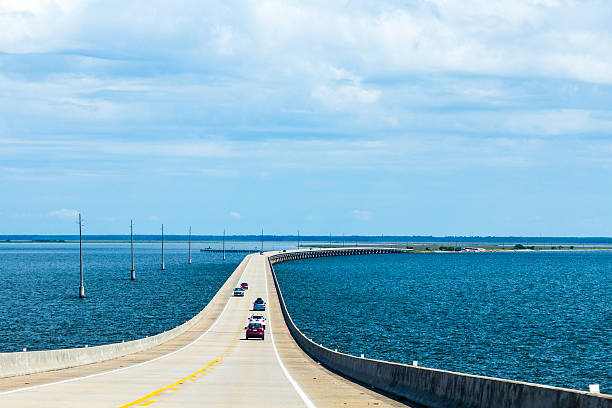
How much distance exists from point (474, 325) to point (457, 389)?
76.9 meters

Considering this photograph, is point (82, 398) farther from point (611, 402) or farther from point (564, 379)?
point (564, 379)

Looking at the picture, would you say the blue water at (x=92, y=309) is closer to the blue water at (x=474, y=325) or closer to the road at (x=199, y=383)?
the blue water at (x=474, y=325)

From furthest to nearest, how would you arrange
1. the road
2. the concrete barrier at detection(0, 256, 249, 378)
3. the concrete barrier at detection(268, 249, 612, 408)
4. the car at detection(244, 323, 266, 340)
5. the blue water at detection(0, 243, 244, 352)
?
the blue water at detection(0, 243, 244, 352), the car at detection(244, 323, 266, 340), the concrete barrier at detection(0, 256, 249, 378), the road, the concrete barrier at detection(268, 249, 612, 408)

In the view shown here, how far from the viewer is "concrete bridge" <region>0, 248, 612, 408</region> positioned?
1947 cm

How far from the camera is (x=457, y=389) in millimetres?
A: 20484

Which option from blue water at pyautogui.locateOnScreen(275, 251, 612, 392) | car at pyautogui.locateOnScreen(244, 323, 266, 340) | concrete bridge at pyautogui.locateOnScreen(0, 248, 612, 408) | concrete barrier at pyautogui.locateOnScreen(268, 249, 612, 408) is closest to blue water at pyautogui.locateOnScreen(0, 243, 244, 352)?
blue water at pyautogui.locateOnScreen(275, 251, 612, 392)

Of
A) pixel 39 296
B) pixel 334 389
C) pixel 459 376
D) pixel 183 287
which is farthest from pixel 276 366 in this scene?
pixel 183 287

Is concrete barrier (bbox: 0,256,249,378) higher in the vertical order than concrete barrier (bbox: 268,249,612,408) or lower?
lower

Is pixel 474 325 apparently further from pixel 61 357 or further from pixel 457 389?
pixel 457 389

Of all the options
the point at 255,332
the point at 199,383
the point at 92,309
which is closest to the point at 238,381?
the point at 199,383

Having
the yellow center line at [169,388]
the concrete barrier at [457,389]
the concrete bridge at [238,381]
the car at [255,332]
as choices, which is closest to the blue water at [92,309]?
the car at [255,332]

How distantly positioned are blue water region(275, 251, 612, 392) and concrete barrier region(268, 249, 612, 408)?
25.6m

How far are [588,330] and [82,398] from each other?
2942 inches

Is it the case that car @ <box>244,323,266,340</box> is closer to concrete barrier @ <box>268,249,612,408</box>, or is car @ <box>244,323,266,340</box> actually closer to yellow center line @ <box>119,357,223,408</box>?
yellow center line @ <box>119,357,223,408</box>
